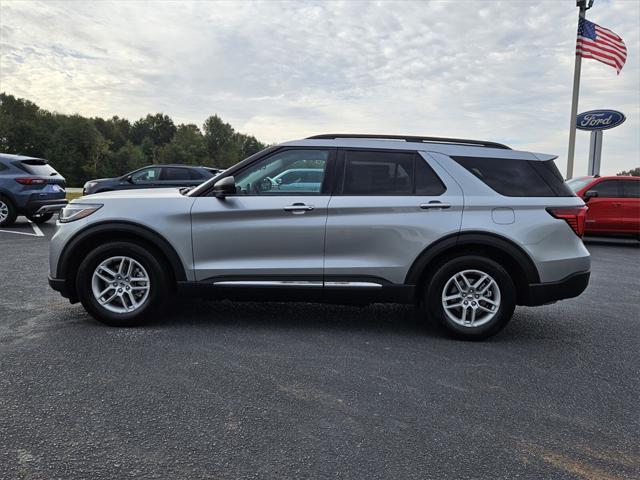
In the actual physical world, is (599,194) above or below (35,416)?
above

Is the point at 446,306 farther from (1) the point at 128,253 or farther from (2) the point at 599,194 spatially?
(2) the point at 599,194

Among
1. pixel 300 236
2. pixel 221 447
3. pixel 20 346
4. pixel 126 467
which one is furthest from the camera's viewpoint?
pixel 300 236

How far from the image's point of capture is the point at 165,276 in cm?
460

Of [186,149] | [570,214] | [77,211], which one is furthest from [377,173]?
[186,149]

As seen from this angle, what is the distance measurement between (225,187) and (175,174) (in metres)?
11.5

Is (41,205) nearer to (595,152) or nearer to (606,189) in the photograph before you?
(606,189)

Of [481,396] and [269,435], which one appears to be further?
[481,396]

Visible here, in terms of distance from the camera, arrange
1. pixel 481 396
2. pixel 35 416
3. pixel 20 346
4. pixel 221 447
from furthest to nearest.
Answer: pixel 20 346 < pixel 481 396 < pixel 35 416 < pixel 221 447

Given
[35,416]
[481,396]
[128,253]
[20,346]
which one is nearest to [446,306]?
[481,396]

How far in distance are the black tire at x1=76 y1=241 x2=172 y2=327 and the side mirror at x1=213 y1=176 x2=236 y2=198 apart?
843 mm

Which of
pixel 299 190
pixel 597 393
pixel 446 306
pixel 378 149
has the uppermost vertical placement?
pixel 378 149

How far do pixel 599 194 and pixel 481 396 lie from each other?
10.5 m

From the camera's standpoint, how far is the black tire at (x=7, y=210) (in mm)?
11461

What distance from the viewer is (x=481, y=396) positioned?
338cm
